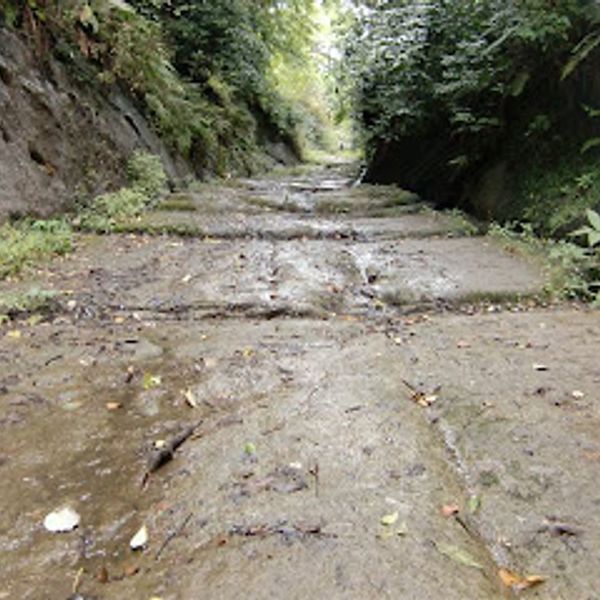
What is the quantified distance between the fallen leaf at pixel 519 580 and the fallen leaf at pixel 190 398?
126cm

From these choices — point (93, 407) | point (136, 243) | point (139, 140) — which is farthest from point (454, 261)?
point (139, 140)

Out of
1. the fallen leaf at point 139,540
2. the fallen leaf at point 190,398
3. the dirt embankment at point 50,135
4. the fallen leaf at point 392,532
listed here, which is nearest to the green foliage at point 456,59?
the dirt embankment at point 50,135

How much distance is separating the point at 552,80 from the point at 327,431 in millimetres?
4756

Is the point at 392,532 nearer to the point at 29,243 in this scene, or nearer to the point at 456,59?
the point at 29,243

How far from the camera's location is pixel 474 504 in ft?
4.95

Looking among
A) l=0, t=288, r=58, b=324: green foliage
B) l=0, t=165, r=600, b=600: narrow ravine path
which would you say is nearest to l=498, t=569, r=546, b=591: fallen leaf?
l=0, t=165, r=600, b=600: narrow ravine path

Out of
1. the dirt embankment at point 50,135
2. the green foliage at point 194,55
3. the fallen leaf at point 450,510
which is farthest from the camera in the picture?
the green foliage at point 194,55

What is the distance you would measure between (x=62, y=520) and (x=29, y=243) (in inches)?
116

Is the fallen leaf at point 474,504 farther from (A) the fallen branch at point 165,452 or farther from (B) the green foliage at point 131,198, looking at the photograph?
(B) the green foliage at point 131,198

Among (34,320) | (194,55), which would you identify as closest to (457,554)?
(34,320)

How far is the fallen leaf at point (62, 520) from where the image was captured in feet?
4.71

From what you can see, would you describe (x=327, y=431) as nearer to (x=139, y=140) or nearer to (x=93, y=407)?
(x=93, y=407)

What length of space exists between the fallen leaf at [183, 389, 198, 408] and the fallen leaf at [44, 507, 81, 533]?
26.8 inches

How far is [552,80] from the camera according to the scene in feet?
16.8
